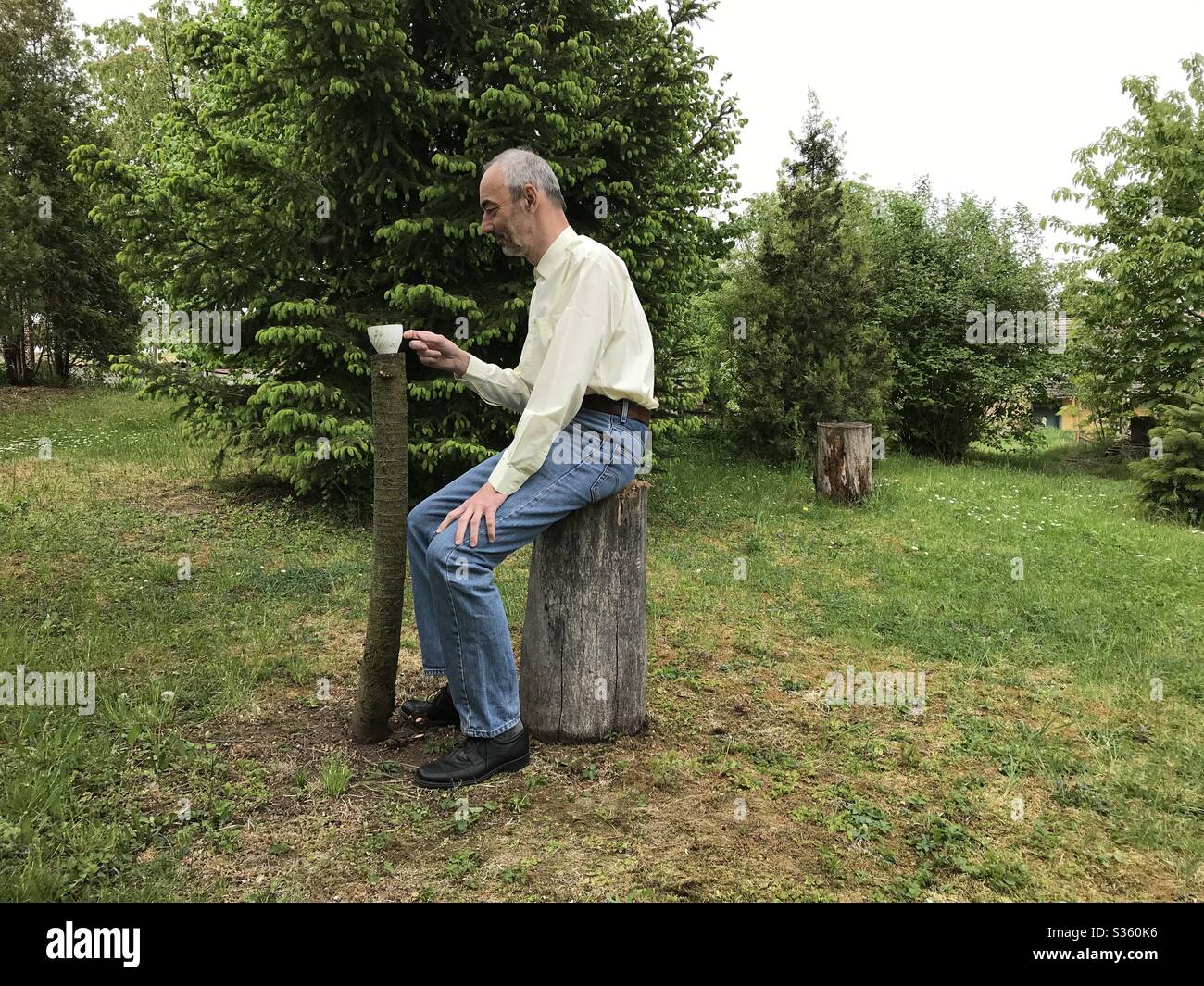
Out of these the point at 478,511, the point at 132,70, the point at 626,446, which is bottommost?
the point at 478,511

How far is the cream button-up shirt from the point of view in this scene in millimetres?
3152

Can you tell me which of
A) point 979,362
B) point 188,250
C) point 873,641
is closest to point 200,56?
point 188,250

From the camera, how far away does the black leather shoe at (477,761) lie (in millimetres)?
3236

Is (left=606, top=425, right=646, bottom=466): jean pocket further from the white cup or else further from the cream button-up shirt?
the white cup

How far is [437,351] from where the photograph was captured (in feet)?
11.1

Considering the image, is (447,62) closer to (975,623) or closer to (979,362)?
(975,623)

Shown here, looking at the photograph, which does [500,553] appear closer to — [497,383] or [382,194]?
[497,383]

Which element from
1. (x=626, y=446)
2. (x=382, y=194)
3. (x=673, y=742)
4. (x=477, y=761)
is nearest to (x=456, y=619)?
(x=477, y=761)

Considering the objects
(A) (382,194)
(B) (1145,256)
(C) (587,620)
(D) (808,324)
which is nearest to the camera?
(C) (587,620)

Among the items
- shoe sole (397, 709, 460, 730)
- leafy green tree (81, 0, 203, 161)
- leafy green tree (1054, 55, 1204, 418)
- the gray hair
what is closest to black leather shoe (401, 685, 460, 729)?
shoe sole (397, 709, 460, 730)

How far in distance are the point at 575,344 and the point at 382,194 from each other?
456cm

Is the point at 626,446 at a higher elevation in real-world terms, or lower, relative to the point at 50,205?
lower

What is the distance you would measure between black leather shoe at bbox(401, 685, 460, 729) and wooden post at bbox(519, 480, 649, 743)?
34 cm

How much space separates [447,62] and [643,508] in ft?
17.8
